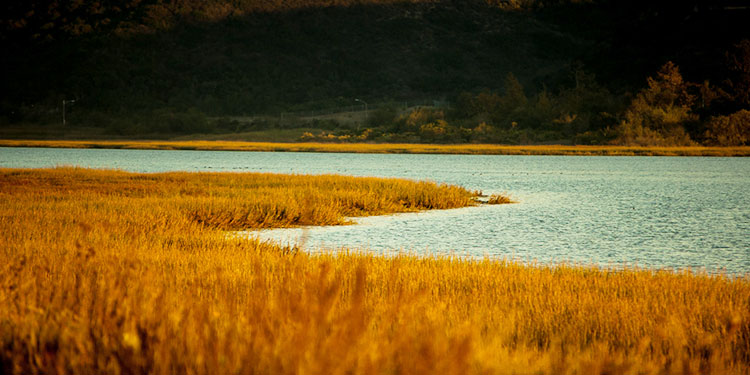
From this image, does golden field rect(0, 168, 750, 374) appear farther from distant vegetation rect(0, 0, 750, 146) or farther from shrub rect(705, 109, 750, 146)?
distant vegetation rect(0, 0, 750, 146)

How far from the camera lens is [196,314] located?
300 inches

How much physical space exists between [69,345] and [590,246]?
1774 cm

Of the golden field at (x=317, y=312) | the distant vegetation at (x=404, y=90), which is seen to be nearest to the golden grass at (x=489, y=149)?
the distant vegetation at (x=404, y=90)

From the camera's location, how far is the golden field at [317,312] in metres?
5.68

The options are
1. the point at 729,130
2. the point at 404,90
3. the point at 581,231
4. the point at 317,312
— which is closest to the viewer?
the point at 317,312

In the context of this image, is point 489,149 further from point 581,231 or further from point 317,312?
point 317,312

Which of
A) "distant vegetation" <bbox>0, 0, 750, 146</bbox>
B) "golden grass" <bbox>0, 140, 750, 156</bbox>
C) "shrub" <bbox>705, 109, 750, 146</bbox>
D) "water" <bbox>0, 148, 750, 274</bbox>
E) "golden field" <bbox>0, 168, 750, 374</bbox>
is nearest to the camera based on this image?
"golden field" <bbox>0, 168, 750, 374</bbox>

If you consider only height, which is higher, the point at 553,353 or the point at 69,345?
the point at 69,345

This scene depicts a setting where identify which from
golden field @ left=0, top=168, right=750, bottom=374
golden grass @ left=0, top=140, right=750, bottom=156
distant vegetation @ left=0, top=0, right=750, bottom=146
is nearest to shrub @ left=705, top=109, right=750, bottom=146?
distant vegetation @ left=0, top=0, right=750, bottom=146

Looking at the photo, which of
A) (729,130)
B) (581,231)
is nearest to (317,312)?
(581,231)

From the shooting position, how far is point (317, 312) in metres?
5.77

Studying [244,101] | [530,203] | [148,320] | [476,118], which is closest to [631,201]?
[530,203]

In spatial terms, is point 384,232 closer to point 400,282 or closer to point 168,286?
point 400,282

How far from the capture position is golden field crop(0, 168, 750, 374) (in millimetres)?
5680
